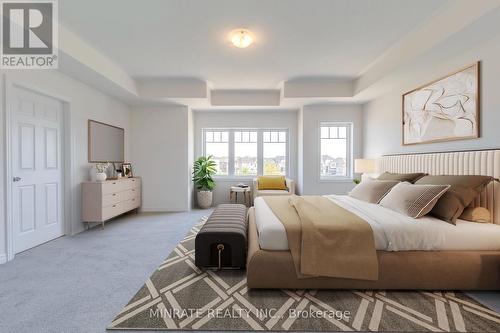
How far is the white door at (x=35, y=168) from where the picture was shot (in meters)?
2.82

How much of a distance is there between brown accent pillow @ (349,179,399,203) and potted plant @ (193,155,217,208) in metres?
3.32

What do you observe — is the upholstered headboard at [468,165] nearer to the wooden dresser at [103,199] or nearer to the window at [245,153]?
the window at [245,153]

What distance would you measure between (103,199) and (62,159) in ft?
2.72

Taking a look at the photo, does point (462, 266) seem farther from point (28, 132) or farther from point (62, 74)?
point (62, 74)

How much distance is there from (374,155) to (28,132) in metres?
5.66

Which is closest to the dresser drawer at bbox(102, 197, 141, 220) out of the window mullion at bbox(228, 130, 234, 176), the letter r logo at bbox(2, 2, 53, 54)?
the window mullion at bbox(228, 130, 234, 176)

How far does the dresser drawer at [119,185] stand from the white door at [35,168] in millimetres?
587

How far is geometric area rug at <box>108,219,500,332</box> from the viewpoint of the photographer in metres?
1.58

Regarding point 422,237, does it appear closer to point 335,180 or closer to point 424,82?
point 424,82

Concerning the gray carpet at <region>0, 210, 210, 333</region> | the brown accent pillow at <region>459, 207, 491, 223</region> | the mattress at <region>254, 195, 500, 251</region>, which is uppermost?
the brown accent pillow at <region>459, 207, 491, 223</region>

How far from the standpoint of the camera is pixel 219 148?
6.05 meters

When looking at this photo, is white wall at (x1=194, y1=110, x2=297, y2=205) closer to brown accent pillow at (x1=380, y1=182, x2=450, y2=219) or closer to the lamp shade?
→ the lamp shade

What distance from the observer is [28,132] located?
298cm

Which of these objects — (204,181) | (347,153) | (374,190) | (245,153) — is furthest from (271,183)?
(374,190)
